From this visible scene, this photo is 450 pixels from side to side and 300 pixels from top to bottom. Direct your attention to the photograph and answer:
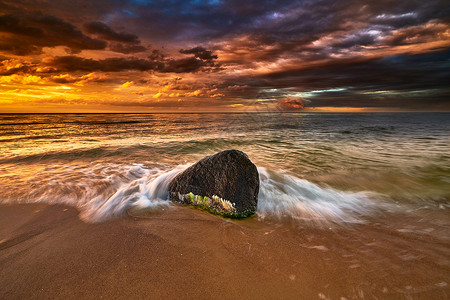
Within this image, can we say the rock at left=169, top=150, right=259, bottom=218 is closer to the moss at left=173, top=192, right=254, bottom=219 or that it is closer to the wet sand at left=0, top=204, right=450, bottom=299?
the moss at left=173, top=192, right=254, bottom=219

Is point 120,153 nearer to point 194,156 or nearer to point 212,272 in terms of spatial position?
point 194,156

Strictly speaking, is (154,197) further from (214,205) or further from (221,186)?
(221,186)

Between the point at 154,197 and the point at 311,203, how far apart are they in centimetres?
377

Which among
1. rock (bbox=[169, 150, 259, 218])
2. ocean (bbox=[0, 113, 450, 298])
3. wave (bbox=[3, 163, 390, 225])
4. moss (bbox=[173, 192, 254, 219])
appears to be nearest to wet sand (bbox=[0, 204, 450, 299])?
ocean (bbox=[0, 113, 450, 298])

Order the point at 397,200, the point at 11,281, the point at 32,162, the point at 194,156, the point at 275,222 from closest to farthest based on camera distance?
the point at 11,281 < the point at 275,222 < the point at 397,200 < the point at 32,162 < the point at 194,156

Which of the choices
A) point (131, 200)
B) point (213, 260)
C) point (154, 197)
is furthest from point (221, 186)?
point (131, 200)

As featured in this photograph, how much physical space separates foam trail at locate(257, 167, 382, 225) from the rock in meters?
0.44

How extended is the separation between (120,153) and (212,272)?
34.4 feet

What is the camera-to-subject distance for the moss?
13.8 ft

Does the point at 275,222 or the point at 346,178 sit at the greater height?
the point at 275,222

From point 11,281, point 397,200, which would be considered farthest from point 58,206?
point 397,200

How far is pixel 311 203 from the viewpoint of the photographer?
515cm

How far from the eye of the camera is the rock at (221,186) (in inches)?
171

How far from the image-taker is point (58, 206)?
461 centimetres
